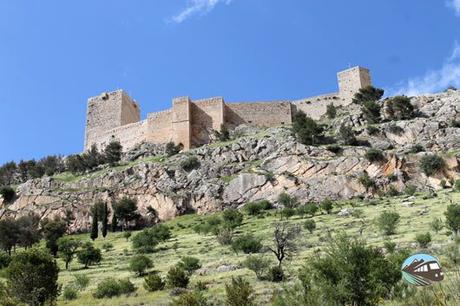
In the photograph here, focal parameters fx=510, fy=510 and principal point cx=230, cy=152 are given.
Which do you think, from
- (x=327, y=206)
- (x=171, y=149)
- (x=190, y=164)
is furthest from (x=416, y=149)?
(x=171, y=149)

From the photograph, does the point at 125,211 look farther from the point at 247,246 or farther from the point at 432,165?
the point at 432,165

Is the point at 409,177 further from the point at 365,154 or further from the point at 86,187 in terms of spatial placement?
the point at 86,187

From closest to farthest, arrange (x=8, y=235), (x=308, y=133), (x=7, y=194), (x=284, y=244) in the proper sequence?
(x=284, y=244), (x=8, y=235), (x=308, y=133), (x=7, y=194)

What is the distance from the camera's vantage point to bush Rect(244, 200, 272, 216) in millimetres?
44094

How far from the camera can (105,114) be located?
7075cm

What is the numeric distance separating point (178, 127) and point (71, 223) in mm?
17977

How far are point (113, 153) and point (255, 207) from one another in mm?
23924

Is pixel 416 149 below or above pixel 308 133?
below

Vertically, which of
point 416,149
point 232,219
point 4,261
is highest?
point 416,149

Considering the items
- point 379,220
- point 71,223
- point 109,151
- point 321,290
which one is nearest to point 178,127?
point 109,151

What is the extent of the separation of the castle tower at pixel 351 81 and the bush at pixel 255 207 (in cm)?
2575

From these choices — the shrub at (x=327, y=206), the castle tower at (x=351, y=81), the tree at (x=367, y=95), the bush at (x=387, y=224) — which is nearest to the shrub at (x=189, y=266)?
the bush at (x=387, y=224)

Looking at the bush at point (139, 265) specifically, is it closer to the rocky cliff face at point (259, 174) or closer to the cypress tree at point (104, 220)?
the cypress tree at point (104, 220)

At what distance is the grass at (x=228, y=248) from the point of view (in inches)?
828
